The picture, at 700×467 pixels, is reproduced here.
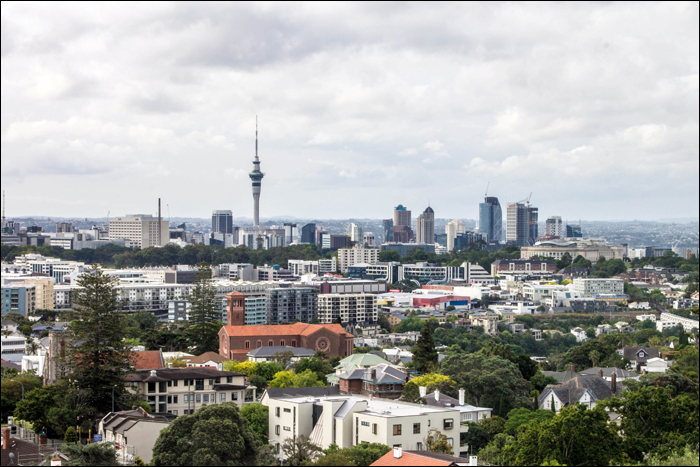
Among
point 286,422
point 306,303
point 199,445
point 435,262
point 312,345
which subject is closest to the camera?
point 199,445

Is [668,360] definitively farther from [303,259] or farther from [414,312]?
[303,259]

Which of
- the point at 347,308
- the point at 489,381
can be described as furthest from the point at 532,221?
the point at 489,381

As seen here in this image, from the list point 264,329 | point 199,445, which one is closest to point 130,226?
point 264,329

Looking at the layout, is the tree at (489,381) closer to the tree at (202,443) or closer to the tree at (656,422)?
the tree at (656,422)

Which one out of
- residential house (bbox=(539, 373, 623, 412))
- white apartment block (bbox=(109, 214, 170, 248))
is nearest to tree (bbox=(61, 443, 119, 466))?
residential house (bbox=(539, 373, 623, 412))

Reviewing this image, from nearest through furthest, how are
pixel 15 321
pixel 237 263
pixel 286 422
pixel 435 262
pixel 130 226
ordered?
1. pixel 286 422
2. pixel 15 321
3. pixel 237 263
4. pixel 435 262
5. pixel 130 226

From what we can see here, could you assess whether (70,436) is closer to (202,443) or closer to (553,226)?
(202,443)
